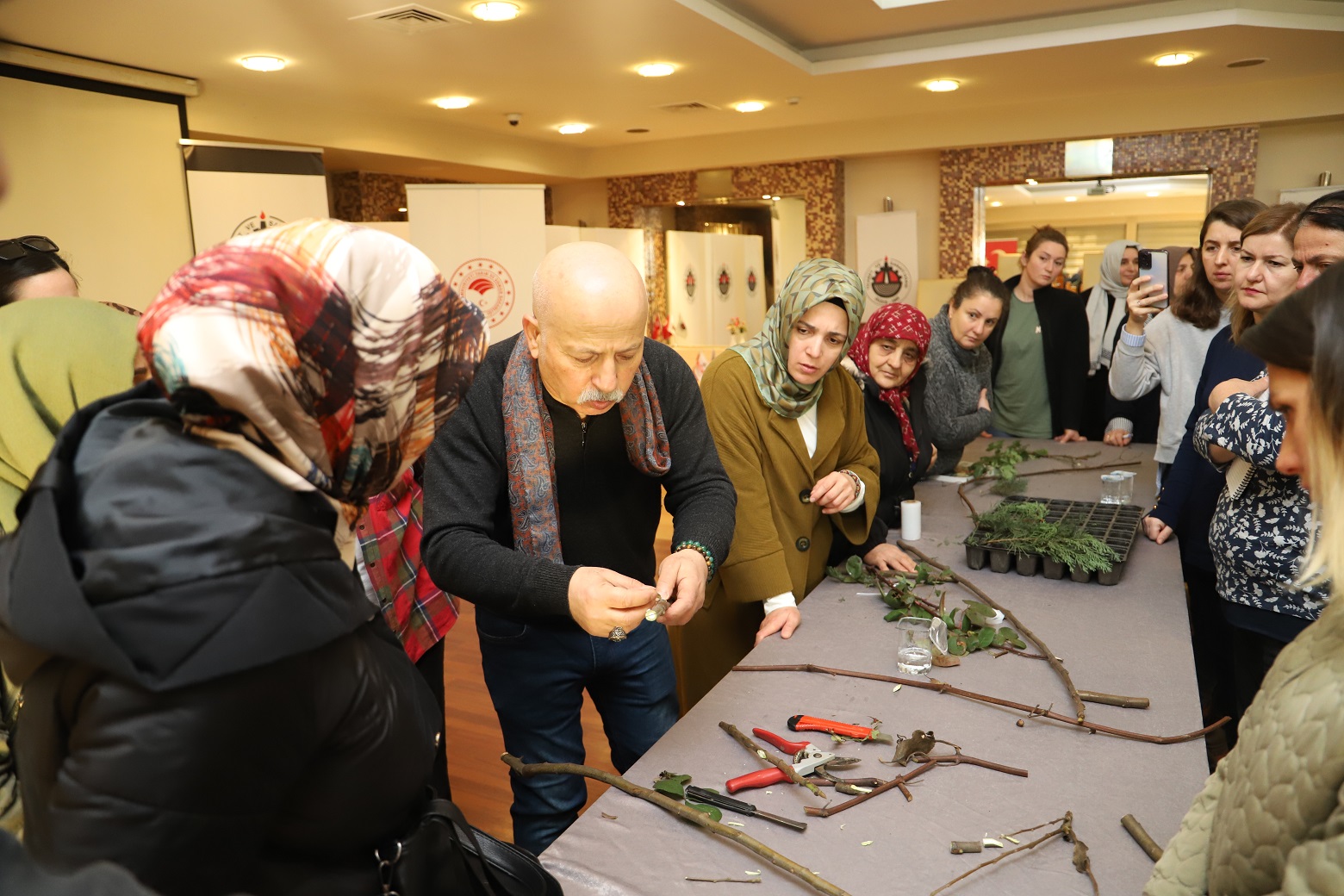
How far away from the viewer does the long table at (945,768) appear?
4.09ft

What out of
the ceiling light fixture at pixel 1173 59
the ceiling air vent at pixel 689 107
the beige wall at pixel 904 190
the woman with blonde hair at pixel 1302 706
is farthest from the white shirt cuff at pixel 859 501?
the beige wall at pixel 904 190

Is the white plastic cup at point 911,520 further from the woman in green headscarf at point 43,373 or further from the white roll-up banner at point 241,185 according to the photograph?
the white roll-up banner at point 241,185

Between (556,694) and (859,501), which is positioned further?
(859,501)

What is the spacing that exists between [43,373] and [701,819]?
1339mm

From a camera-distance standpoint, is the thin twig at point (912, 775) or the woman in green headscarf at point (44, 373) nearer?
the thin twig at point (912, 775)

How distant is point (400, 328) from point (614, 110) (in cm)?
717

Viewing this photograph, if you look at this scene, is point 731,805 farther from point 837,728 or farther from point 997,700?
point 997,700

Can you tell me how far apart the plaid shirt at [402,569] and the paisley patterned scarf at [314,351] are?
3.63 feet

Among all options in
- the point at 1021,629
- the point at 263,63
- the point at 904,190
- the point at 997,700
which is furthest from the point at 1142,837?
the point at 904,190

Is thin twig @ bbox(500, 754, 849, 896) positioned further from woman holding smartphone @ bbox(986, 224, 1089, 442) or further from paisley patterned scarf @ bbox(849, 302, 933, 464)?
woman holding smartphone @ bbox(986, 224, 1089, 442)

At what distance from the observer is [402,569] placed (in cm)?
216

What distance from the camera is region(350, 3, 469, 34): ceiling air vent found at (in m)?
4.45

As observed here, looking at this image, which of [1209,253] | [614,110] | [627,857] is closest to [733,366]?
[627,857]

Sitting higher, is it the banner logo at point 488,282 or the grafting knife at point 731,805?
the banner logo at point 488,282
